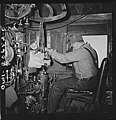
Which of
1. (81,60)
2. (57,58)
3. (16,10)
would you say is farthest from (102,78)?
(16,10)

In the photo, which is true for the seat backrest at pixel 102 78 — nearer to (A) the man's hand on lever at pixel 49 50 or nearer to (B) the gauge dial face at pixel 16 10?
(A) the man's hand on lever at pixel 49 50

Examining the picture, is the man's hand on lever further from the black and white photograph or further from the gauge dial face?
the gauge dial face

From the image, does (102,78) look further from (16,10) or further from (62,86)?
(16,10)

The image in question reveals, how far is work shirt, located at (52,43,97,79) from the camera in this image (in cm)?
174

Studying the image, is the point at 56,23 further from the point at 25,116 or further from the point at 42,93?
the point at 25,116

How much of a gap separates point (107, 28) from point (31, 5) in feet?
1.64

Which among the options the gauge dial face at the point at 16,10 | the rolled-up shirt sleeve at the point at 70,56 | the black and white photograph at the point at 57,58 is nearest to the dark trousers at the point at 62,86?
the black and white photograph at the point at 57,58

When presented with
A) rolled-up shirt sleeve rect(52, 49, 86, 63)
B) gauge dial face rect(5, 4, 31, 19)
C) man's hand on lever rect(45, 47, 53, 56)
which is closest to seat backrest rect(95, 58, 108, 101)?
rolled-up shirt sleeve rect(52, 49, 86, 63)

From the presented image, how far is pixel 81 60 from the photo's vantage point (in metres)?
1.74

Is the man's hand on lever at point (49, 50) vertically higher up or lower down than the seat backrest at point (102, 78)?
higher up

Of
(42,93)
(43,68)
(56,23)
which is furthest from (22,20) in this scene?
(42,93)

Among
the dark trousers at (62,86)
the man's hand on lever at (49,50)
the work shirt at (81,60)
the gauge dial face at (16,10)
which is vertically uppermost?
the gauge dial face at (16,10)

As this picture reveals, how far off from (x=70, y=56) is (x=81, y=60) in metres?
0.07

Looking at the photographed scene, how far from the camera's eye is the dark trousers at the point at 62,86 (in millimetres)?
1742
